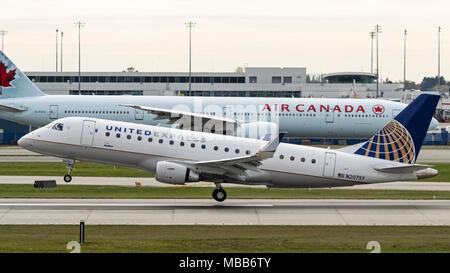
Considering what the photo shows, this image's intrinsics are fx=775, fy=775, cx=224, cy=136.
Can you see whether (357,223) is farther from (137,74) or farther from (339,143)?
(137,74)

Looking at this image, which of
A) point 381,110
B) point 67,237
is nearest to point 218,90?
point 381,110

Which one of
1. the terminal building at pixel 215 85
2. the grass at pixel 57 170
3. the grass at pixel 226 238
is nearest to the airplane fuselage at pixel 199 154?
the grass at pixel 226 238

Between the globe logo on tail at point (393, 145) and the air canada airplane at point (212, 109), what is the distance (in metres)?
28.3

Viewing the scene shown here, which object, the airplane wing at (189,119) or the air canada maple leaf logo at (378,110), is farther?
the air canada maple leaf logo at (378,110)

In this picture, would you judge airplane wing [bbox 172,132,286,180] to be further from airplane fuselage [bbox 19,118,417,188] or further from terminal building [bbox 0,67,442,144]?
terminal building [bbox 0,67,442,144]

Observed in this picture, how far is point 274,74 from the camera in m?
140

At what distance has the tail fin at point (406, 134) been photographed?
3475 centimetres

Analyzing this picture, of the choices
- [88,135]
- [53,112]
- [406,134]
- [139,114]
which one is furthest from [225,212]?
[53,112]

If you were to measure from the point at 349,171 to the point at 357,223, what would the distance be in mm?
5044

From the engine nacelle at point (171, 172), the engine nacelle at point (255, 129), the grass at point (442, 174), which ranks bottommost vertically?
the grass at point (442, 174)

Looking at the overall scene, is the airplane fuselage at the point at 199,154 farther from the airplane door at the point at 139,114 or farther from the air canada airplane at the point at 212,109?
the airplane door at the point at 139,114

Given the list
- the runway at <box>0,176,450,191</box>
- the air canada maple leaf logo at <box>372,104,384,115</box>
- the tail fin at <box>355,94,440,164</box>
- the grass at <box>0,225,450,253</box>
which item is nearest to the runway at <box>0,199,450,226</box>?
the grass at <box>0,225,450,253</box>

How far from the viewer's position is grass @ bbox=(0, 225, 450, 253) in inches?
941

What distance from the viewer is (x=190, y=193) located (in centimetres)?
4097
